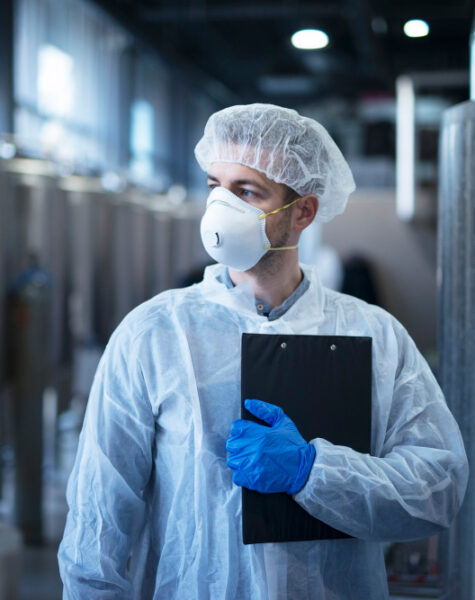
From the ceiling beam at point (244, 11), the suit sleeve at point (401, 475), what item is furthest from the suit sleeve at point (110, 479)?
the ceiling beam at point (244, 11)

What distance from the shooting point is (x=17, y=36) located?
18.4 feet

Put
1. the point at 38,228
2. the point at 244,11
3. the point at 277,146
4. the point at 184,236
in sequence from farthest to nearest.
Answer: the point at 184,236 < the point at 244,11 < the point at 38,228 < the point at 277,146

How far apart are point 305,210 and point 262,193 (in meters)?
0.14

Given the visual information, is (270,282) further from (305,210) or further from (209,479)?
(209,479)

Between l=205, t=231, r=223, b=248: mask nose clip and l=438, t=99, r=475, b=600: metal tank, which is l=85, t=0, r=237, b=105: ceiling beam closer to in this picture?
l=438, t=99, r=475, b=600: metal tank

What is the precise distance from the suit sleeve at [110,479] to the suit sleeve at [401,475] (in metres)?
0.32

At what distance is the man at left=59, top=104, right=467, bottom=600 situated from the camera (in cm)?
137

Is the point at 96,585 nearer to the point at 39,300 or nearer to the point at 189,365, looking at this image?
the point at 189,365

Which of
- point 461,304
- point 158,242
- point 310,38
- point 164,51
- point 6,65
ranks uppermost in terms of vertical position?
point 164,51

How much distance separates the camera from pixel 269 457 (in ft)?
4.32

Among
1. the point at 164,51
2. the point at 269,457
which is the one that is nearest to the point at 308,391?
the point at 269,457

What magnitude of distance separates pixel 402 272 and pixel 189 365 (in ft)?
15.7

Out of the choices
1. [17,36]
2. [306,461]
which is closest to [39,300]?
[17,36]

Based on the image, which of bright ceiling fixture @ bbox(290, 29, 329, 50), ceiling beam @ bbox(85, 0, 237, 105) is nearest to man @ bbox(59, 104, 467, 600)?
bright ceiling fixture @ bbox(290, 29, 329, 50)
